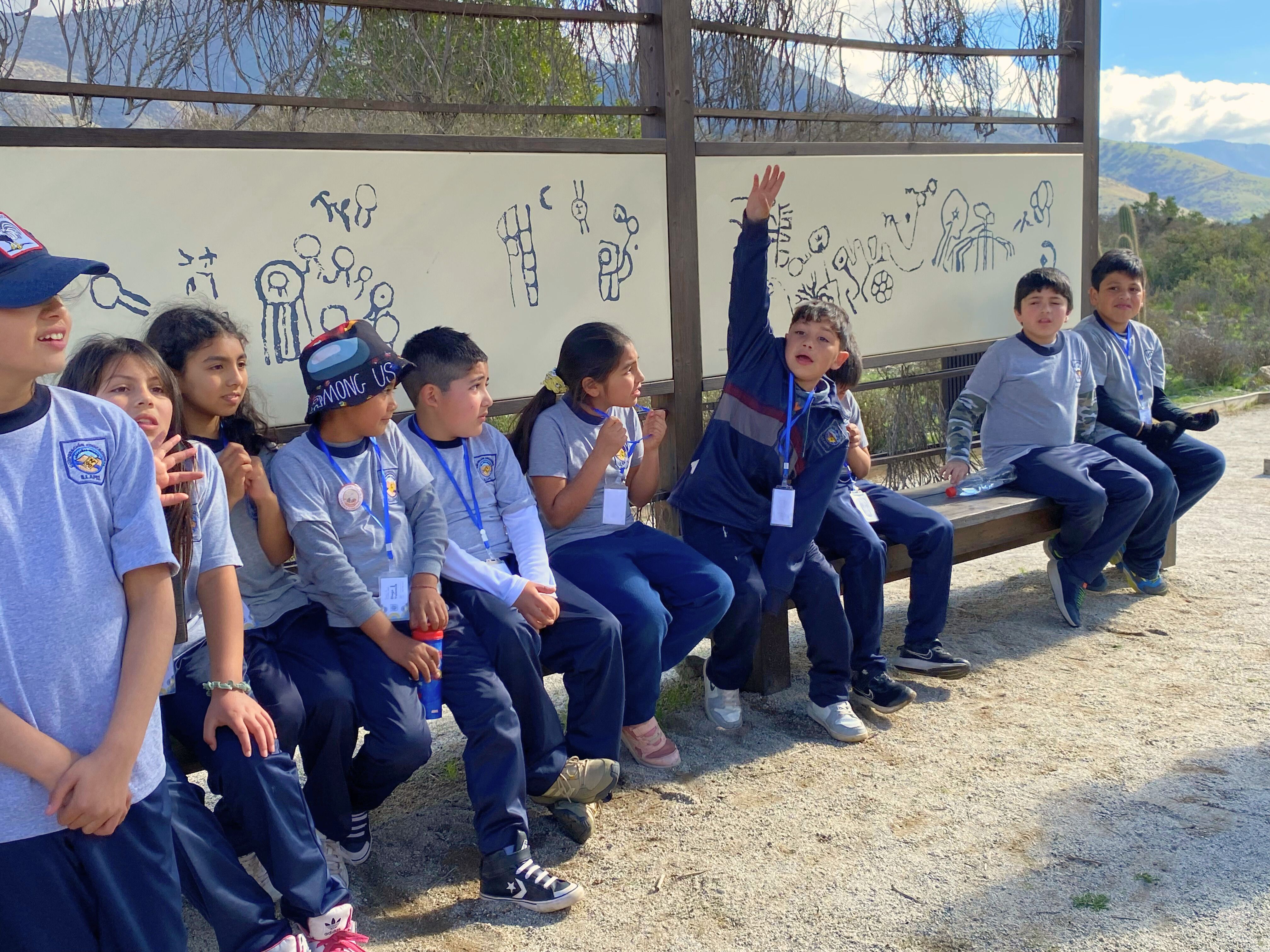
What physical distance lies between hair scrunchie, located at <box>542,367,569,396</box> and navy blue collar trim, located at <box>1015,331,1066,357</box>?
7.34 ft

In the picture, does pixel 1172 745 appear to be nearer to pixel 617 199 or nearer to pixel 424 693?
pixel 424 693

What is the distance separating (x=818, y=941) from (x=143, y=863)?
1436 mm

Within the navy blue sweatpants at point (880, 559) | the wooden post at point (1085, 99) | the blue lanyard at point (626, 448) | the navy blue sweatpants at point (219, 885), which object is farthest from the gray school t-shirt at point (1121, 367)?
the navy blue sweatpants at point (219, 885)

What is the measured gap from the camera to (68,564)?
67.1 inches

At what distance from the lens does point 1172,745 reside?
3.29m

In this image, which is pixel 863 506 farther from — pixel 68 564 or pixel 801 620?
pixel 68 564

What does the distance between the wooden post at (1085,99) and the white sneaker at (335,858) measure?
459 cm

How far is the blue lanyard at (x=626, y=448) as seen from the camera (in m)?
3.43

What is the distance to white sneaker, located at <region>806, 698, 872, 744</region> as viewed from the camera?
3.39 meters

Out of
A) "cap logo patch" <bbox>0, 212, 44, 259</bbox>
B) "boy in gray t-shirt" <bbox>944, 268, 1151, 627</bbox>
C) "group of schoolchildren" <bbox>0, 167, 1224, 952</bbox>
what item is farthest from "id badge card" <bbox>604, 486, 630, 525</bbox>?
"cap logo patch" <bbox>0, 212, 44, 259</bbox>

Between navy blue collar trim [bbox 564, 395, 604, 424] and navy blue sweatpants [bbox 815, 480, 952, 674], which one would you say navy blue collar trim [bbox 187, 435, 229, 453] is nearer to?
navy blue collar trim [bbox 564, 395, 604, 424]

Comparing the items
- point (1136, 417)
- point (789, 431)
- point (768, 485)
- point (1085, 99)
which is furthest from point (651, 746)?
point (1085, 99)

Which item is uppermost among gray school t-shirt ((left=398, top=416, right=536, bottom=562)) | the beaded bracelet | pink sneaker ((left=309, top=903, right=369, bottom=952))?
gray school t-shirt ((left=398, top=416, right=536, bottom=562))

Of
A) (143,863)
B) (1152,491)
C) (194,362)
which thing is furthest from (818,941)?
(1152,491)
